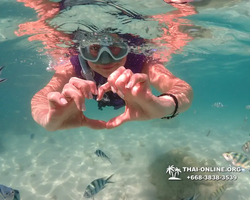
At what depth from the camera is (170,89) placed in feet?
13.6

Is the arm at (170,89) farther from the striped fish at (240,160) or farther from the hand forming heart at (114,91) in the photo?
the striped fish at (240,160)

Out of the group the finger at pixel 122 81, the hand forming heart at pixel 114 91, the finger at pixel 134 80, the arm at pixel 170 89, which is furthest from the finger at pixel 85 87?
the arm at pixel 170 89

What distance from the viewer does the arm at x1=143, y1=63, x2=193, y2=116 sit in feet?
9.29

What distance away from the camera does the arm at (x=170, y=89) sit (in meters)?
2.83

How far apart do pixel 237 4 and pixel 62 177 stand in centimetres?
1213

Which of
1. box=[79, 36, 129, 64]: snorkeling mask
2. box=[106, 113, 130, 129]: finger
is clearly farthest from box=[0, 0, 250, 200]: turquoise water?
box=[106, 113, 130, 129]: finger

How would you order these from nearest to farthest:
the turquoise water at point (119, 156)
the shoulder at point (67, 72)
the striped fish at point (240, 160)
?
the shoulder at point (67, 72) < the striped fish at point (240, 160) < the turquoise water at point (119, 156)

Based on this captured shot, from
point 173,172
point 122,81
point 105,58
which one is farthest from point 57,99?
point 173,172

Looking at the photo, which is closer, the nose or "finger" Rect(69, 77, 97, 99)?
"finger" Rect(69, 77, 97, 99)

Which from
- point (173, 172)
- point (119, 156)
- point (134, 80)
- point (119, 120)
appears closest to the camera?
point (134, 80)

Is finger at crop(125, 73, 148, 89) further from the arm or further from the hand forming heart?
the arm

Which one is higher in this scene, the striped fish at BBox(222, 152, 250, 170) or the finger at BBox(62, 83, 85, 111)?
the finger at BBox(62, 83, 85, 111)

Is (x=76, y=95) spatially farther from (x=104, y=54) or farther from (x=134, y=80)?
(x=104, y=54)

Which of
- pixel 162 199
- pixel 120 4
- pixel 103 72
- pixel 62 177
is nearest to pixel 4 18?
pixel 120 4
